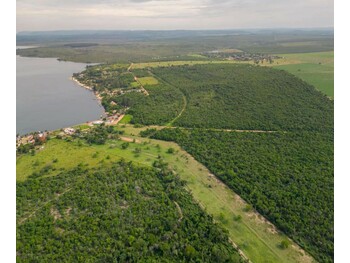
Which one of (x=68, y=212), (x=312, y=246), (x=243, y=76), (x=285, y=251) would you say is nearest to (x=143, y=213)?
(x=68, y=212)

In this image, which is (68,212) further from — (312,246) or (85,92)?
(85,92)

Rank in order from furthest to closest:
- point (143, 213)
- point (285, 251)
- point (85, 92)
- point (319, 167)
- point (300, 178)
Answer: point (85, 92) < point (319, 167) < point (300, 178) < point (143, 213) < point (285, 251)

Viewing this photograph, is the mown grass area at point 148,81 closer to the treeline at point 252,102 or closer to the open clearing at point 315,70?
the treeline at point 252,102

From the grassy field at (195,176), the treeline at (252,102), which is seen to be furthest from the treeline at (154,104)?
the grassy field at (195,176)

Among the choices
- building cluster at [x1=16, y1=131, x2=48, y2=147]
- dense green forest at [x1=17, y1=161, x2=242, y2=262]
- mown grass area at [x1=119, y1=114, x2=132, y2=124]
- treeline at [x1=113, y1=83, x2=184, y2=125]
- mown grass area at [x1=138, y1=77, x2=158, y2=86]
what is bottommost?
dense green forest at [x1=17, y1=161, x2=242, y2=262]

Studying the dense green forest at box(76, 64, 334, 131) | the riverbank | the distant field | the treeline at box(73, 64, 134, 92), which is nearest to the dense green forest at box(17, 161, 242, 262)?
the dense green forest at box(76, 64, 334, 131)

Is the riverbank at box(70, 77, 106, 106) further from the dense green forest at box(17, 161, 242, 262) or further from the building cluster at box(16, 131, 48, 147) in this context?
the dense green forest at box(17, 161, 242, 262)
